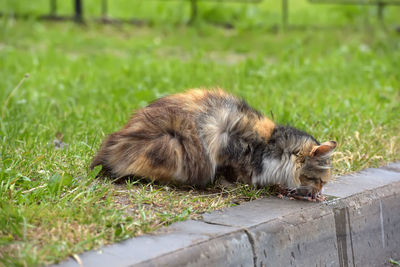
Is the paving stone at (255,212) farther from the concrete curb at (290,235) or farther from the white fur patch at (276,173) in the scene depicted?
the white fur patch at (276,173)

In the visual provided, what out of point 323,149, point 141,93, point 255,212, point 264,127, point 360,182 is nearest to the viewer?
point 255,212

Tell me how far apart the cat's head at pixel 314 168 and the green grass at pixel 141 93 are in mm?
273

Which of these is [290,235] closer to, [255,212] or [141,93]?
[255,212]

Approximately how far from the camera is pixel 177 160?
3.91 meters

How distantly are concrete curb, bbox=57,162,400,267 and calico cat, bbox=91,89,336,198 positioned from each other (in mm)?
232

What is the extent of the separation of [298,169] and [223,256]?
50.8 inches

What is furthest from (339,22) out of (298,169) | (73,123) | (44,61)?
(298,169)

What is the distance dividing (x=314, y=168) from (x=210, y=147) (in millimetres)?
740

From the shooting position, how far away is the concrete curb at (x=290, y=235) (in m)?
2.97

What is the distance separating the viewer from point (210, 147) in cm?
403

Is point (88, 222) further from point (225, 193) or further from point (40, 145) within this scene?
point (40, 145)

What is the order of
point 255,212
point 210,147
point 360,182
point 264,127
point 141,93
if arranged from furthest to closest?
1. point 141,93
2. point 360,182
3. point 264,127
4. point 210,147
5. point 255,212

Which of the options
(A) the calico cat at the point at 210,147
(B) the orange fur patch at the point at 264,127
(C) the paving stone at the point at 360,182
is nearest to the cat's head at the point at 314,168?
(A) the calico cat at the point at 210,147

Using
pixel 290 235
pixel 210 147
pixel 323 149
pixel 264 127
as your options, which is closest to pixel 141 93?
pixel 264 127
